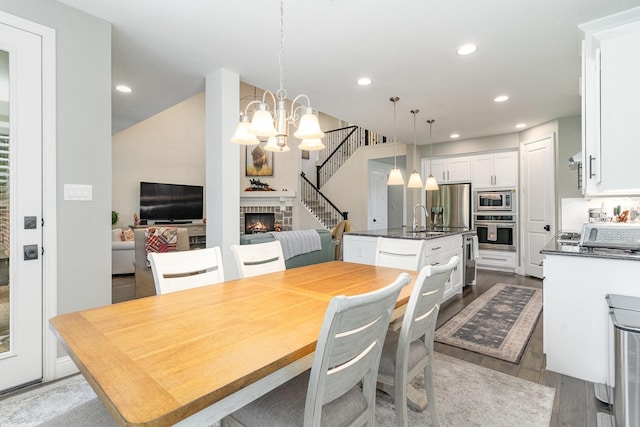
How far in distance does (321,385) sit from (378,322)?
0.28 metres

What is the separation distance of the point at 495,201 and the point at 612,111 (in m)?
4.29

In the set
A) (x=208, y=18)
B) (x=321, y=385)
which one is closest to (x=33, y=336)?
(x=321, y=385)

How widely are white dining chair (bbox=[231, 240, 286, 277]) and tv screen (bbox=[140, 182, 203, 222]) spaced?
5711mm

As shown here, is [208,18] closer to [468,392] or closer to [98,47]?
[98,47]

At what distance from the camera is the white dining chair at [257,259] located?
2.04 m

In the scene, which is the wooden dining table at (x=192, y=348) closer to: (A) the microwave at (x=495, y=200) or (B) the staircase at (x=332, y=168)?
(A) the microwave at (x=495, y=200)

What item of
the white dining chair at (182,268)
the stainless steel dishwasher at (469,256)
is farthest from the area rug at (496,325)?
the white dining chair at (182,268)

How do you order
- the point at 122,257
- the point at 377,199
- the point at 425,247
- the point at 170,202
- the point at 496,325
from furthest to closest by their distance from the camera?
1. the point at 377,199
2. the point at 170,202
3. the point at 122,257
4. the point at 425,247
5. the point at 496,325

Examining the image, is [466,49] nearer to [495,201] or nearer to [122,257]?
[495,201]

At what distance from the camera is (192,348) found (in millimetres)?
944

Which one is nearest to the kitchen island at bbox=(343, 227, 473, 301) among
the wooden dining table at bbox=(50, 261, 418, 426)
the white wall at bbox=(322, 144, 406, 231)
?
the wooden dining table at bbox=(50, 261, 418, 426)

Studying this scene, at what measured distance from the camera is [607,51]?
1.98 m

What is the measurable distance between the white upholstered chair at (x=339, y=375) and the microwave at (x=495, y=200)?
5698 millimetres

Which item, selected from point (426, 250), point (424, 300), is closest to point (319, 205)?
point (426, 250)
